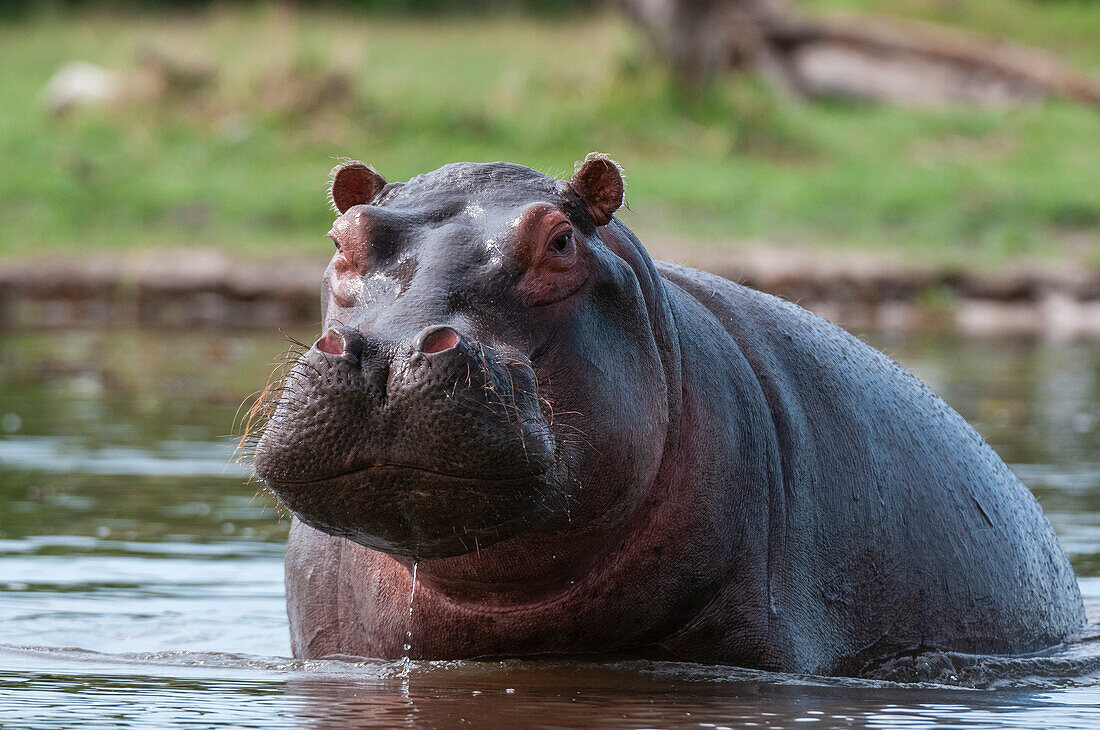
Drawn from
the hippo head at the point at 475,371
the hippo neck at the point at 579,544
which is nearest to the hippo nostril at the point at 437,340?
the hippo head at the point at 475,371

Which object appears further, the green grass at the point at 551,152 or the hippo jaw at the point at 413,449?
the green grass at the point at 551,152

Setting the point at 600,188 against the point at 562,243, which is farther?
the point at 600,188

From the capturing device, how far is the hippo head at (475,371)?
355cm

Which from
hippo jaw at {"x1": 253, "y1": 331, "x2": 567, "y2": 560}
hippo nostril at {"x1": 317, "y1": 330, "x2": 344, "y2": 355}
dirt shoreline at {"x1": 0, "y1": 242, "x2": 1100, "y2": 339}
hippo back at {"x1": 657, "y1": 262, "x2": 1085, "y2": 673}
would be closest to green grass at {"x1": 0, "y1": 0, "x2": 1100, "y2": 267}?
dirt shoreline at {"x1": 0, "y1": 242, "x2": 1100, "y2": 339}

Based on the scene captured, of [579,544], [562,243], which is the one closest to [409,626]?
[579,544]

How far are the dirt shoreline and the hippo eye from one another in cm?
1072

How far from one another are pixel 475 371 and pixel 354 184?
0.90 metres

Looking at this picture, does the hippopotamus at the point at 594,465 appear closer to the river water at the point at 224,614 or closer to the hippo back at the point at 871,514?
the hippo back at the point at 871,514

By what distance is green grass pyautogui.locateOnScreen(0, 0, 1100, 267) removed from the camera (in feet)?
55.0

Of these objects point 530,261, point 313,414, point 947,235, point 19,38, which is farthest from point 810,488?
point 19,38

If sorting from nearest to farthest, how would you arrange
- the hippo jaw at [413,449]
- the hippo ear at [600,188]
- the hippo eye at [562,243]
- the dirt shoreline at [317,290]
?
the hippo jaw at [413,449] < the hippo eye at [562,243] < the hippo ear at [600,188] < the dirt shoreline at [317,290]

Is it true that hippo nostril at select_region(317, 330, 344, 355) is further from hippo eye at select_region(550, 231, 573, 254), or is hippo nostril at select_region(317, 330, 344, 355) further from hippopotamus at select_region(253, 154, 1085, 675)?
hippo eye at select_region(550, 231, 573, 254)

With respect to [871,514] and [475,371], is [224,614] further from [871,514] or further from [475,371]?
[475,371]

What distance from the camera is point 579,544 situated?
401cm
